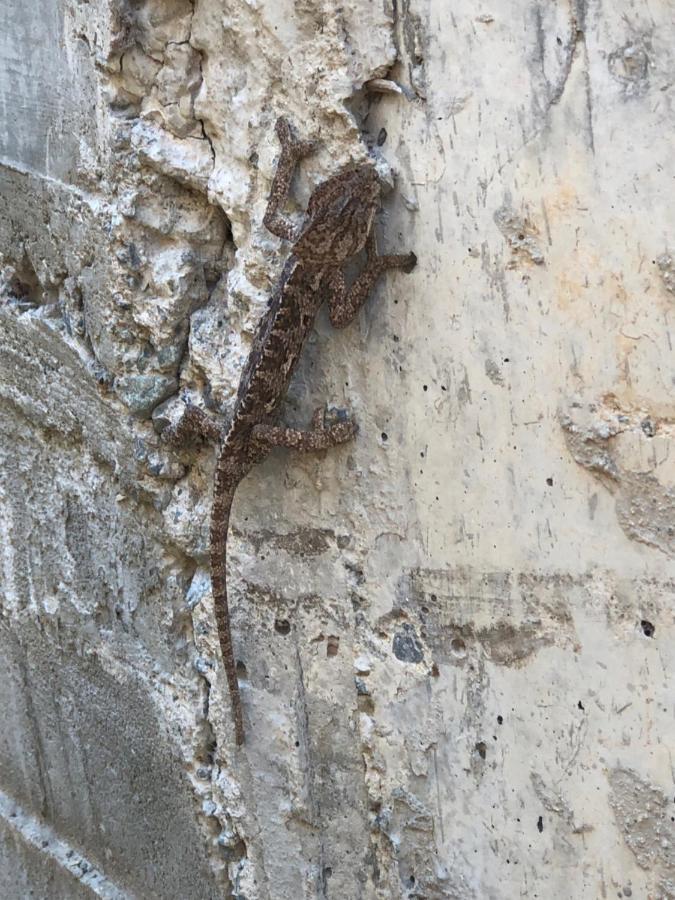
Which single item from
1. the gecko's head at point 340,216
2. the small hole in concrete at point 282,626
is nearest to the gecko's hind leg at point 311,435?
the gecko's head at point 340,216

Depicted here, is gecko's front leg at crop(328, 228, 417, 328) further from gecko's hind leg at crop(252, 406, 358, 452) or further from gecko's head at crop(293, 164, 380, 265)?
gecko's hind leg at crop(252, 406, 358, 452)

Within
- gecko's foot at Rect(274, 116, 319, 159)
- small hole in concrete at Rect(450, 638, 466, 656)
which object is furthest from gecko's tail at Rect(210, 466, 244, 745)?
gecko's foot at Rect(274, 116, 319, 159)

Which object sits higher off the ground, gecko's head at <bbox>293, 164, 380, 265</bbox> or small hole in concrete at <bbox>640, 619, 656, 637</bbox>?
gecko's head at <bbox>293, 164, 380, 265</bbox>

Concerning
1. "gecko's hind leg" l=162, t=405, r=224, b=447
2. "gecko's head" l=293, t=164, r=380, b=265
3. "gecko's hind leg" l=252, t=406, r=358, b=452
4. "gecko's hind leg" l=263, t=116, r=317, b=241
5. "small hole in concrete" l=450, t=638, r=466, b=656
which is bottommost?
"small hole in concrete" l=450, t=638, r=466, b=656

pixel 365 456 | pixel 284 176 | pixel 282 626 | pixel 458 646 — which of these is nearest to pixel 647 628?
pixel 458 646

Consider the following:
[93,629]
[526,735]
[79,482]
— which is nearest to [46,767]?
[93,629]

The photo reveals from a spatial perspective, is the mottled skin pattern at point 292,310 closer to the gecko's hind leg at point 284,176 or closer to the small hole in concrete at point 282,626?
the gecko's hind leg at point 284,176

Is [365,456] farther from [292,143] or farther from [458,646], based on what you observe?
[292,143]
